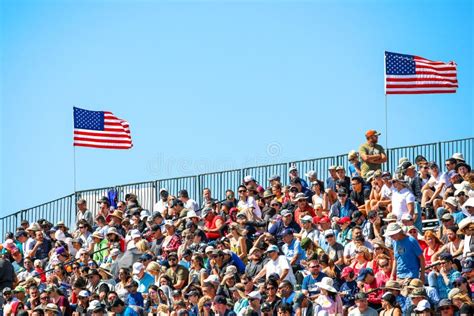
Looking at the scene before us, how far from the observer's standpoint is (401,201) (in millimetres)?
24906

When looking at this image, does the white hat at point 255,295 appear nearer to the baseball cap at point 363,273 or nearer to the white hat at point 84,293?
the baseball cap at point 363,273

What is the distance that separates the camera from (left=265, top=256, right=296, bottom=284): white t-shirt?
23469 millimetres

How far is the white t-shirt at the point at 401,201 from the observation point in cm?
2481

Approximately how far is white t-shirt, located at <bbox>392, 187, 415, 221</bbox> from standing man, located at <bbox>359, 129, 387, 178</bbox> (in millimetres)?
2948

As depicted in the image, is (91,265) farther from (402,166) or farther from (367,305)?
(367,305)

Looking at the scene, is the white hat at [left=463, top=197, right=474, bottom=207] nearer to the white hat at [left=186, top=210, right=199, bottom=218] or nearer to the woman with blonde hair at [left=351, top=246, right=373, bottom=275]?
the woman with blonde hair at [left=351, top=246, right=373, bottom=275]

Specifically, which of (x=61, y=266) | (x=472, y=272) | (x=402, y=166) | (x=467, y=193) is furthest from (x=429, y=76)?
(x=472, y=272)

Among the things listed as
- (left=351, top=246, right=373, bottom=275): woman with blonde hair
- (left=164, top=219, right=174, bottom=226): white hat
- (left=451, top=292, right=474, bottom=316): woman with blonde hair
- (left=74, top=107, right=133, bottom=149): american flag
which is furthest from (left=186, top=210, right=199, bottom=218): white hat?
(left=451, top=292, right=474, bottom=316): woman with blonde hair

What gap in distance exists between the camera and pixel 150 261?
87.8 feet

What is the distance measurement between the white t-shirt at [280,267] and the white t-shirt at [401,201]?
94.3 inches

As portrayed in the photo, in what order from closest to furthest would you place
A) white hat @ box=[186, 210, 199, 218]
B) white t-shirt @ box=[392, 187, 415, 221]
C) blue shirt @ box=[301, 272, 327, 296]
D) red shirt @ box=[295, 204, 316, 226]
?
blue shirt @ box=[301, 272, 327, 296] < white t-shirt @ box=[392, 187, 415, 221] < red shirt @ box=[295, 204, 316, 226] < white hat @ box=[186, 210, 199, 218]

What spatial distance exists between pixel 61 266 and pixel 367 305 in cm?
1022

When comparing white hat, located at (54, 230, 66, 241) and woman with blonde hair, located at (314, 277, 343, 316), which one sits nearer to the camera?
woman with blonde hair, located at (314, 277, 343, 316)

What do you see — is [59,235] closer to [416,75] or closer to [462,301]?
[416,75]
